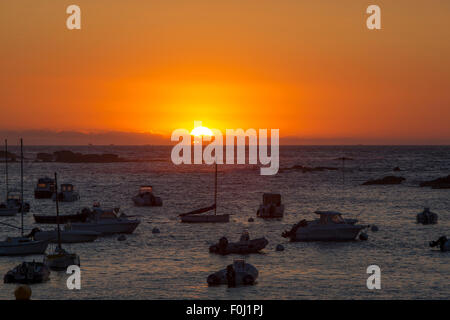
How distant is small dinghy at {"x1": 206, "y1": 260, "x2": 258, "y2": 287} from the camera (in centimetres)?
3212

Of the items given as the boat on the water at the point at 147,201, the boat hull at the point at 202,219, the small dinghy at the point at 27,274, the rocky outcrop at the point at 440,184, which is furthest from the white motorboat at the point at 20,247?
the rocky outcrop at the point at 440,184

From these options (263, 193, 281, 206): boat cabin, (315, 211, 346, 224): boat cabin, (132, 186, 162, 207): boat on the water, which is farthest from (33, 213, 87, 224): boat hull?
(315, 211, 346, 224): boat cabin

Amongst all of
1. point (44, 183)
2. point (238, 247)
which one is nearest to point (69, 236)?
point (238, 247)

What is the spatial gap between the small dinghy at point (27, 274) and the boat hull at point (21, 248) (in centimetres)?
826

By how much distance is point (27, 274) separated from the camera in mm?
32875

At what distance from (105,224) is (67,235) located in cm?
605

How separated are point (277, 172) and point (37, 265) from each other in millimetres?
159597

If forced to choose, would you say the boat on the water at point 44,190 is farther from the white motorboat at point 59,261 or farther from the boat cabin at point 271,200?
the white motorboat at point 59,261

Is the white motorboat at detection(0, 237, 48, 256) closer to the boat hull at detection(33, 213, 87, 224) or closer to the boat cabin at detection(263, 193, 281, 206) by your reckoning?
the boat hull at detection(33, 213, 87, 224)

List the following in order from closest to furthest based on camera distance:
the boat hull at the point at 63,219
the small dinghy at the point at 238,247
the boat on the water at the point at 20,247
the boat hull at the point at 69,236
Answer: the boat on the water at the point at 20,247, the small dinghy at the point at 238,247, the boat hull at the point at 69,236, the boat hull at the point at 63,219

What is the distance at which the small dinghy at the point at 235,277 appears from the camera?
1265 inches

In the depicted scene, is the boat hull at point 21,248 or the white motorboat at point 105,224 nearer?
the boat hull at point 21,248

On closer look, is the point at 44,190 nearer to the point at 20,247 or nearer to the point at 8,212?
the point at 8,212
